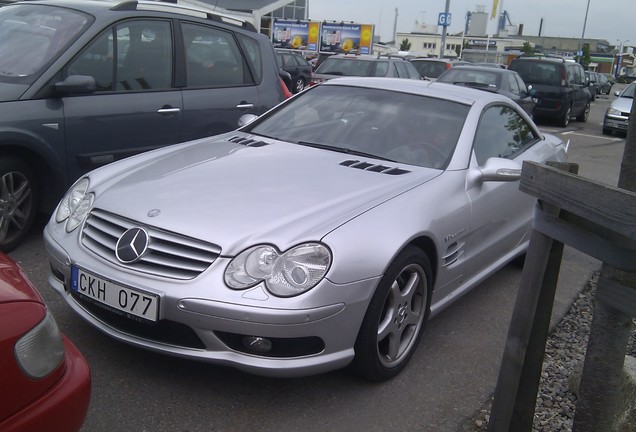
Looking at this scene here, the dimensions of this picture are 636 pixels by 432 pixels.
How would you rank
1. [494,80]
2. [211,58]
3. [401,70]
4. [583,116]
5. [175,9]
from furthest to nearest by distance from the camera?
[583,116] → [401,70] → [494,80] → [211,58] → [175,9]

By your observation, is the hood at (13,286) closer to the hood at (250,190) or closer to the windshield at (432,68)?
the hood at (250,190)

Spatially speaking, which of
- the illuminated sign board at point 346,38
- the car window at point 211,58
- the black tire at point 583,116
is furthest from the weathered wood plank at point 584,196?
the illuminated sign board at point 346,38

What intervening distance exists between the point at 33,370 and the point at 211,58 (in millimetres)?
4196

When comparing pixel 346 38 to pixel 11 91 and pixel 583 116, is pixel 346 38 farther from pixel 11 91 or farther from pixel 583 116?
pixel 11 91

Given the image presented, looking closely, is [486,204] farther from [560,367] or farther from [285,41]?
[285,41]

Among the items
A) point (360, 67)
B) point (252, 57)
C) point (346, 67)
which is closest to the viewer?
point (252, 57)

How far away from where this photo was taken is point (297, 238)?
2729 mm

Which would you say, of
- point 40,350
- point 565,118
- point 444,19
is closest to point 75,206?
point 40,350

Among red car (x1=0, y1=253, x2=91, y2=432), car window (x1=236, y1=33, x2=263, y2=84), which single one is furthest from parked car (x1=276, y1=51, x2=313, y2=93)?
red car (x1=0, y1=253, x2=91, y2=432)

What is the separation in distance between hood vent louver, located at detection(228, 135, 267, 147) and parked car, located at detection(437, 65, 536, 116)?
987cm

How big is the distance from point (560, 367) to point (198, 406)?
2027 millimetres

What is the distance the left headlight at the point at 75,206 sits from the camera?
3.16m

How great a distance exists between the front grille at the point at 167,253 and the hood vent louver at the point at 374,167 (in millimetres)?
1221

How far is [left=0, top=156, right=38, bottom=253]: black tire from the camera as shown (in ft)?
13.7
